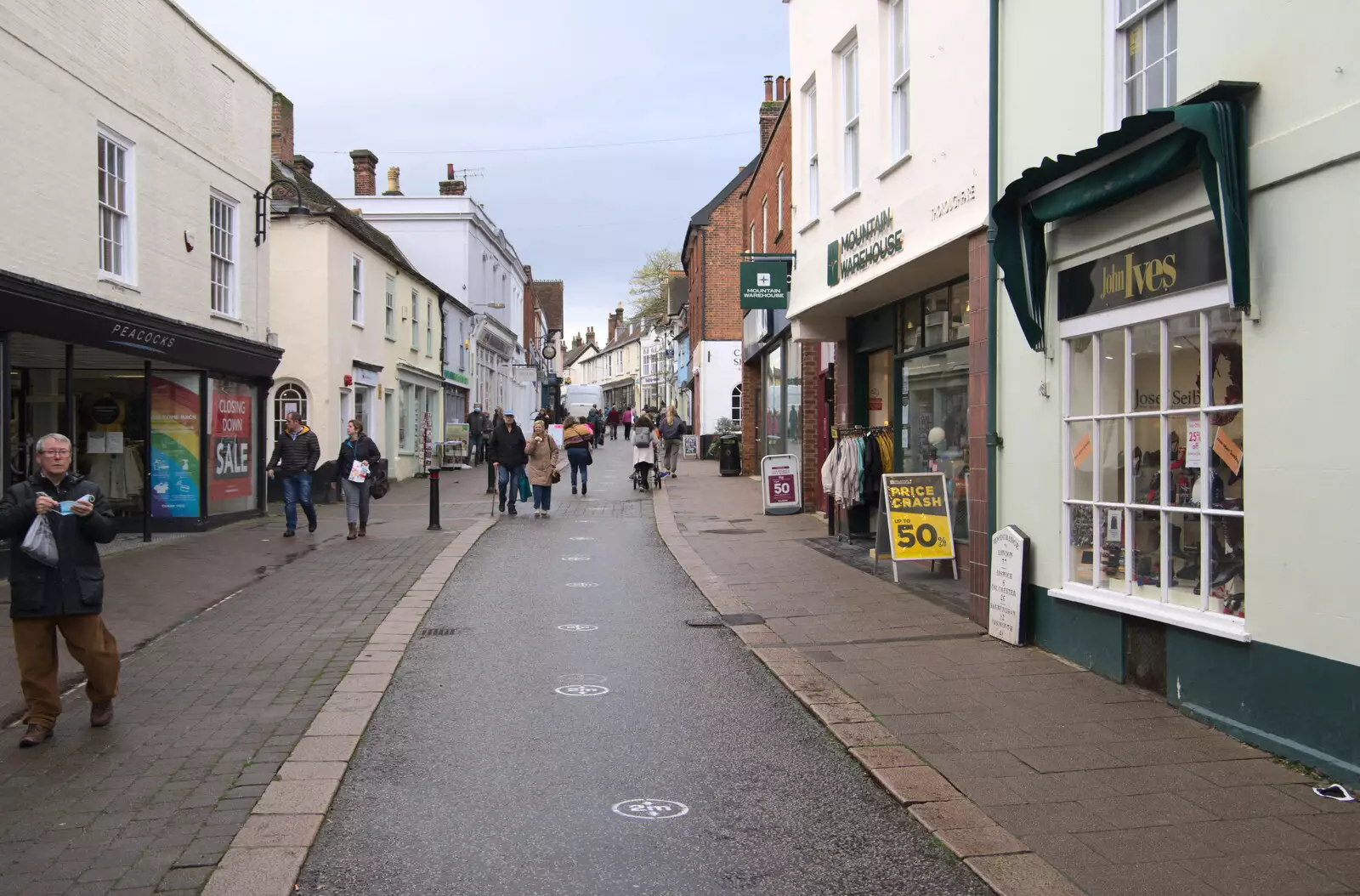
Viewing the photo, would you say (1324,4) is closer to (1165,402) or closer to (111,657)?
(1165,402)

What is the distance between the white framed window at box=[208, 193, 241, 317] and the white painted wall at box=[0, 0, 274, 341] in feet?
0.53

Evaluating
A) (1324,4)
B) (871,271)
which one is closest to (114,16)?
(871,271)

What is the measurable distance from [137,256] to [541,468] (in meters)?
6.94

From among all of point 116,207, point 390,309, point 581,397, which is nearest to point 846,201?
point 116,207

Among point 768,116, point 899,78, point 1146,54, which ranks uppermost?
point 768,116

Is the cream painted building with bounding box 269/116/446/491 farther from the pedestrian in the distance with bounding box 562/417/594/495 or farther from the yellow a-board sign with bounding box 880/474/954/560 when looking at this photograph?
the yellow a-board sign with bounding box 880/474/954/560

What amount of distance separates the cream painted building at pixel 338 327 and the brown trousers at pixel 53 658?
1603cm

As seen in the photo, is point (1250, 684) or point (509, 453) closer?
point (1250, 684)

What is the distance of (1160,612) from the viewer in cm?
636

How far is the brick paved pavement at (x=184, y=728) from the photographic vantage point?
4.29 meters

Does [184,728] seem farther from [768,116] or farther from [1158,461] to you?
[768,116]

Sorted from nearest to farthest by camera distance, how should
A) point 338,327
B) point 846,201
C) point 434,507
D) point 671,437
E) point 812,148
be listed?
point 846,201, point 812,148, point 434,507, point 338,327, point 671,437

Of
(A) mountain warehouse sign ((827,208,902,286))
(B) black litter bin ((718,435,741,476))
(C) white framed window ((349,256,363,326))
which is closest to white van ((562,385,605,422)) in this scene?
(B) black litter bin ((718,435,741,476))

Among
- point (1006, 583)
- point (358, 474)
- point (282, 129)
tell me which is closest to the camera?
point (1006, 583)
